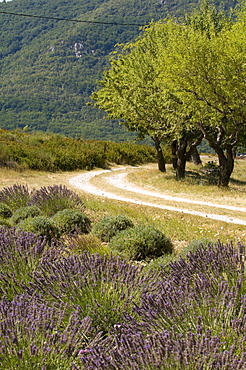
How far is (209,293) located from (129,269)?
114 centimetres

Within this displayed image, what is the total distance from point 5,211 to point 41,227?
3.05 m

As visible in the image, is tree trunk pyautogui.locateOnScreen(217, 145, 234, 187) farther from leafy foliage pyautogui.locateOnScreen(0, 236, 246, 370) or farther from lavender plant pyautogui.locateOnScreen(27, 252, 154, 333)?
lavender plant pyautogui.locateOnScreen(27, 252, 154, 333)

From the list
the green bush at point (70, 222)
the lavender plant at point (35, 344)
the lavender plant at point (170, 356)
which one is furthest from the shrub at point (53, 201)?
the lavender plant at point (170, 356)

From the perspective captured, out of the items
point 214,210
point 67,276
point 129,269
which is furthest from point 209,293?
point 214,210

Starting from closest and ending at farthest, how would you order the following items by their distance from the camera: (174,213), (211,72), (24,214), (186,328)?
(186,328)
(24,214)
(174,213)
(211,72)

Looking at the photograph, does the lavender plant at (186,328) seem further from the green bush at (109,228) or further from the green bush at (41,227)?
the green bush at (41,227)

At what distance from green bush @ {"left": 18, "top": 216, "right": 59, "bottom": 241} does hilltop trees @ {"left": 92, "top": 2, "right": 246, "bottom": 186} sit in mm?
11178

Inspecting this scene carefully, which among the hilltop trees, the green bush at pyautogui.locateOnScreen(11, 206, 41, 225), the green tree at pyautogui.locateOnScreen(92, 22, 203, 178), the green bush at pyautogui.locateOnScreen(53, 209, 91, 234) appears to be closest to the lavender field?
the green bush at pyautogui.locateOnScreen(53, 209, 91, 234)

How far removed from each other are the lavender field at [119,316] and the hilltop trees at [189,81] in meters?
13.6

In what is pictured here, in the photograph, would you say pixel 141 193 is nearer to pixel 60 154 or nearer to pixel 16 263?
pixel 60 154

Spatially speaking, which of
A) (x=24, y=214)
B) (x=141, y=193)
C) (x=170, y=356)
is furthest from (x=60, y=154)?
(x=170, y=356)

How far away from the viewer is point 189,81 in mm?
17656

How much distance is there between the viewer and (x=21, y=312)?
344 cm

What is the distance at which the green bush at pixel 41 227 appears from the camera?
316 inches
